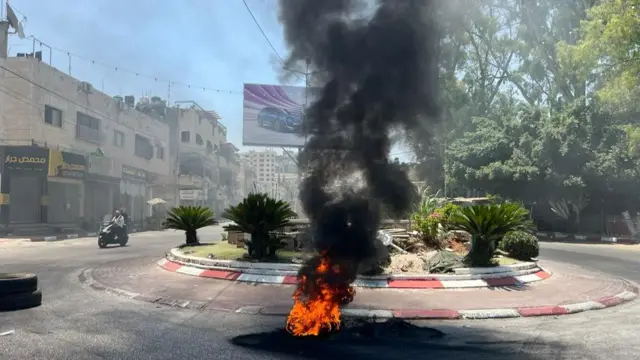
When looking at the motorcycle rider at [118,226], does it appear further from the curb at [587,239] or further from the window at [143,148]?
the curb at [587,239]

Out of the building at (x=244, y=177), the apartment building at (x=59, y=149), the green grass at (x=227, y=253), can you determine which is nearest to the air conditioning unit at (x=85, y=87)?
the apartment building at (x=59, y=149)

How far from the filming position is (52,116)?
29.0 m

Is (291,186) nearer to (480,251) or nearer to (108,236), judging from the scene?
(480,251)

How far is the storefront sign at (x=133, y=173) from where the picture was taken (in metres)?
39.5

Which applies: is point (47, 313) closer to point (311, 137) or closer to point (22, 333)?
point (22, 333)

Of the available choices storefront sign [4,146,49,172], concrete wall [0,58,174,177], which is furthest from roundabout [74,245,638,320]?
concrete wall [0,58,174,177]

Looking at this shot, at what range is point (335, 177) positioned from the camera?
824cm

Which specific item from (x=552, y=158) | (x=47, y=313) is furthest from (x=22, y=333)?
(x=552, y=158)

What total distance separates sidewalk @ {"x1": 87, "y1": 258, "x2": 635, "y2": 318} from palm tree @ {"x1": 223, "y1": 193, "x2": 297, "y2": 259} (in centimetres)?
155

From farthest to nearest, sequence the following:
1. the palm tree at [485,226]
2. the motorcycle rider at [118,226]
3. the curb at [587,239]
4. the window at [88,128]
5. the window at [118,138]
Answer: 1. the window at [118,138]
2. the window at [88,128]
3. the curb at [587,239]
4. the motorcycle rider at [118,226]
5. the palm tree at [485,226]

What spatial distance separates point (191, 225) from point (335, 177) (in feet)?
28.0

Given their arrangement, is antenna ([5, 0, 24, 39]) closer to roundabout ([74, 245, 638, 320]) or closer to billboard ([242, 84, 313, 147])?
billboard ([242, 84, 313, 147])

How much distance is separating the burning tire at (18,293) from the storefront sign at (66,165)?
22.3m

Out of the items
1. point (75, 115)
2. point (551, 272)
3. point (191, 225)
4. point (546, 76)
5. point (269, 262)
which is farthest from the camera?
point (546, 76)
